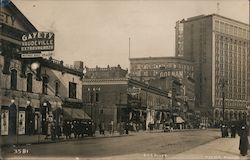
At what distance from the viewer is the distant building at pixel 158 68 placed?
734 cm

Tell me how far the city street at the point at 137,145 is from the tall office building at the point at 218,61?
406mm

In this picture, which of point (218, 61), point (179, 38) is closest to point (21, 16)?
point (179, 38)

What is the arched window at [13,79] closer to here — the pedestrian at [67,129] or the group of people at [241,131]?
the pedestrian at [67,129]

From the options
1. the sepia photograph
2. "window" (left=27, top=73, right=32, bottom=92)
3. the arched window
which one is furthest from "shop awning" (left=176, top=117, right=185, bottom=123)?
the arched window

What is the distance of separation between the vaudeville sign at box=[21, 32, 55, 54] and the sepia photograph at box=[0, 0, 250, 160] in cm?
1

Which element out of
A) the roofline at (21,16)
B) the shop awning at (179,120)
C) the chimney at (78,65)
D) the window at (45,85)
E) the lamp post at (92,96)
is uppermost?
the roofline at (21,16)

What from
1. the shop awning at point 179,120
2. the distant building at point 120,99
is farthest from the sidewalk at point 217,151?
the distant building at point 120,99

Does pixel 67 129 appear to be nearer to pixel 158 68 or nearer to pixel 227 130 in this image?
pixel 158 68

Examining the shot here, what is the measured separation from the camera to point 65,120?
Answer: 7.91 metres

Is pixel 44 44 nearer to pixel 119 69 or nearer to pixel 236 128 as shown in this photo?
pixel 119 69

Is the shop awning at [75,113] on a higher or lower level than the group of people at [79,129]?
higher

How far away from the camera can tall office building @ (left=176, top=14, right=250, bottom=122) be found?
721 centimetres

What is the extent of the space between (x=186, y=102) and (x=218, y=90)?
52cm

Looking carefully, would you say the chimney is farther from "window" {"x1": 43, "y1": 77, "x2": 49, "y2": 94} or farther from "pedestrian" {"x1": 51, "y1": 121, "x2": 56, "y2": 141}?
"pedestrian" {"x1": 51, "y1": 121, "x2": 56, "y2": 141}
